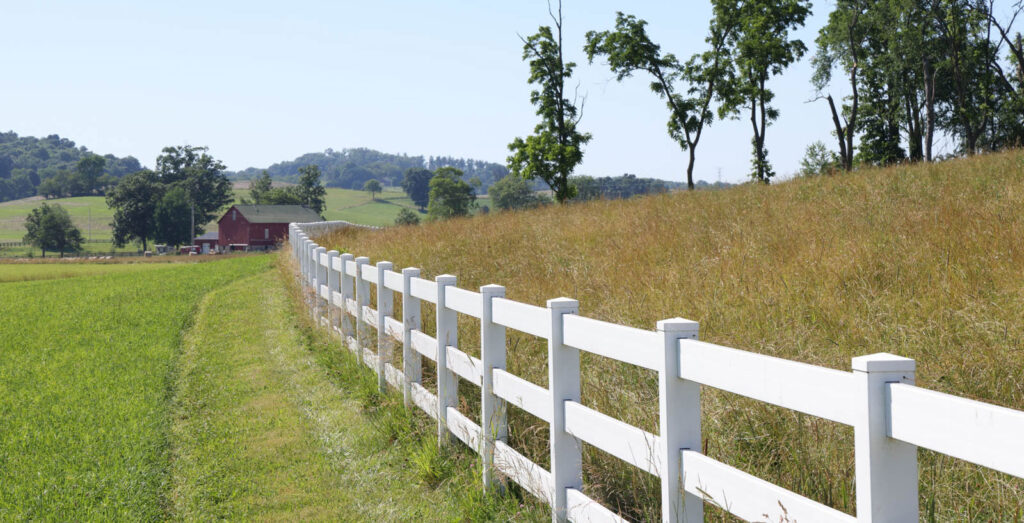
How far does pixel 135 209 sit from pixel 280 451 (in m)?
126

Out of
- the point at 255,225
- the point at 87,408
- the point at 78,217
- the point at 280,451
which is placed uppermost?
the point at 78,217

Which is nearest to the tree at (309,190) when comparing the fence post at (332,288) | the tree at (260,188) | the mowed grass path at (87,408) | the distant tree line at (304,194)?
the distant tree line at (304,194)

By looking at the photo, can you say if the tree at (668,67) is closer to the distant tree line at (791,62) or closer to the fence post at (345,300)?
the distant tree line at (791,62)

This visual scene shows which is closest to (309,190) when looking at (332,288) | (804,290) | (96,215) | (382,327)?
(96,215)

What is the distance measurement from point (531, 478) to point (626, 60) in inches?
1753

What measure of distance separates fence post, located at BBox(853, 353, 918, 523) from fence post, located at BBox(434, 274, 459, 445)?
4152 millimetres

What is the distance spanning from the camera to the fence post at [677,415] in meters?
3.26

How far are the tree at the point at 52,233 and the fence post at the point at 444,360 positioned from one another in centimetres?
12946

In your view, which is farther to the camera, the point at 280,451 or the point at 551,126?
the point at 551,126

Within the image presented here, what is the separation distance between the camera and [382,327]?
8266mm

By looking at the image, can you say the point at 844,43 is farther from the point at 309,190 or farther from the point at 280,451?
the point at 309,190

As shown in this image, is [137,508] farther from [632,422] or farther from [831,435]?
[831,435]

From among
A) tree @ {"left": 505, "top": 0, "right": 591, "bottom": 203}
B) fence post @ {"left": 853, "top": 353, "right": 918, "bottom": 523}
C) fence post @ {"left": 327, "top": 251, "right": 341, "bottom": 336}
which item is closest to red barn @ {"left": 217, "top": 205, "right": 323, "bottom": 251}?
tree @ {"left": 505, "top": 0, "right": 591, "bottom": 203}

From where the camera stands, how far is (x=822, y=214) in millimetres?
10570
